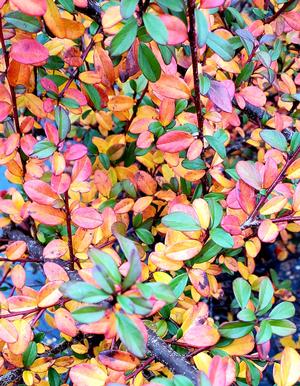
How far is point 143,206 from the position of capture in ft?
2.89

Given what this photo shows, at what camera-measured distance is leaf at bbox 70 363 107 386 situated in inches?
20.9

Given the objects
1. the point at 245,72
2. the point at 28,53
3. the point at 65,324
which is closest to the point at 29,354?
the point at 65,324

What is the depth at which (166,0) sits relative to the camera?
1.55 feet

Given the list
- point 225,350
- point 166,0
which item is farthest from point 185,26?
point 225,350

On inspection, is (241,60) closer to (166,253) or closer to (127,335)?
(166,253)

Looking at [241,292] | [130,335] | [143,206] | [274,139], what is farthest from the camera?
[143,206]

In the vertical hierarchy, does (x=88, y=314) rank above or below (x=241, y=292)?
above

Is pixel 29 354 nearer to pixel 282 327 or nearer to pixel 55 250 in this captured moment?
pixel 55 250

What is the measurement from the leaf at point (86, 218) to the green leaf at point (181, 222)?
4.7 inches

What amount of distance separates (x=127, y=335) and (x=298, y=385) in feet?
3.05

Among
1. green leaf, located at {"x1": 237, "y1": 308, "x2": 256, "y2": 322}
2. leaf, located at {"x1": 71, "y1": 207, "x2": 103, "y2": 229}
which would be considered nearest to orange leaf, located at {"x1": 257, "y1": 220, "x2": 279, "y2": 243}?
green leaf, located at {"x1": 237, "y1": 308, "x2": 256, "y2": 322}

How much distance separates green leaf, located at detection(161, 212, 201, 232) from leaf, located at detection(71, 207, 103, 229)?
118mm

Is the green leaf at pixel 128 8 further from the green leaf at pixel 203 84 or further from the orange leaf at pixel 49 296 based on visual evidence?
the orange leaf at pixel 49 296

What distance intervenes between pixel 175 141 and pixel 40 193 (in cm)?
21
